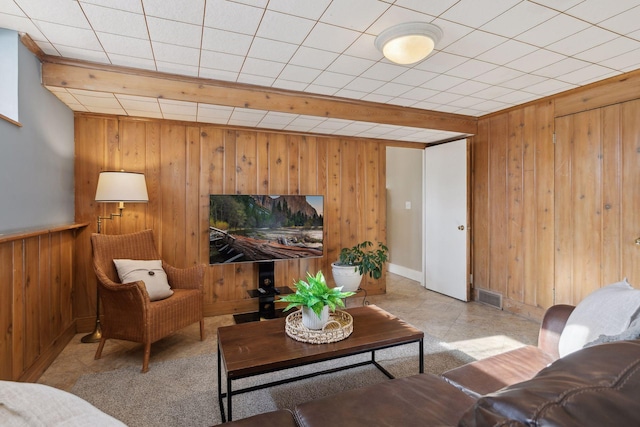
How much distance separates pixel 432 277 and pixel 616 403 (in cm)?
432

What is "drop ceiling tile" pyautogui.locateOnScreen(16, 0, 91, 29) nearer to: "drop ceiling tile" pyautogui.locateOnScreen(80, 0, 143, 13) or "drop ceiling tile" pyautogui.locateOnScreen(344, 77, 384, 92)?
"drop ceiling tile" pyautogui.locateOnScreen(80, 0, 143, 13)

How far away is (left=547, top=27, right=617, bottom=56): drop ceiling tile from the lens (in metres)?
2.01

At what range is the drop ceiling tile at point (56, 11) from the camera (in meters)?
1.69

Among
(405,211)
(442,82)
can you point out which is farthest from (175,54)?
(405,211)

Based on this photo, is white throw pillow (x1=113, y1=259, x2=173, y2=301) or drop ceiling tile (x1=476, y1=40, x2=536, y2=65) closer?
drop ceiling tile (x1=476, y1=40, x2=536, y2=65)

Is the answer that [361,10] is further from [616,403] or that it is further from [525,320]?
[525,320]

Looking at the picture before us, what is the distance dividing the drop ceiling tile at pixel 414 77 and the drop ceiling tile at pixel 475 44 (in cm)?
35

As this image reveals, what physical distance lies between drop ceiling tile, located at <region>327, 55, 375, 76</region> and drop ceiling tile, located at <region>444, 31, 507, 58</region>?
23.0 inches

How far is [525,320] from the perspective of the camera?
3377mm

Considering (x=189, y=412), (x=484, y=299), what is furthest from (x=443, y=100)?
(x=189, y=412)

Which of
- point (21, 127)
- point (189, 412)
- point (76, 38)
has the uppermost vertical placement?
point (76, 38)

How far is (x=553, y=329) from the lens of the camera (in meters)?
1.65

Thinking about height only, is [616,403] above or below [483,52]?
below

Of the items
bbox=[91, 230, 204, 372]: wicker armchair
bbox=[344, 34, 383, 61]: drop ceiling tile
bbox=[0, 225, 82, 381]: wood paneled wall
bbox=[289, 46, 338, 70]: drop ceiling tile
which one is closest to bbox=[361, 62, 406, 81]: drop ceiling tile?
bbox=[344, 34, 383, 61]: drop ceiling tile
